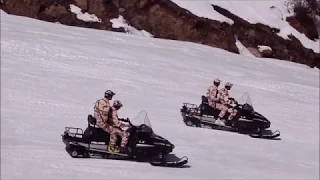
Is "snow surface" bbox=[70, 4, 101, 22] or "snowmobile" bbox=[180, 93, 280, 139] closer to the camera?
"snowmobile" bbox=[180, 93, 280, 139]

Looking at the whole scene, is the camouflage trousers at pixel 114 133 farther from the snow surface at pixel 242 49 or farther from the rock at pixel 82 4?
the rock at pixel 82 4

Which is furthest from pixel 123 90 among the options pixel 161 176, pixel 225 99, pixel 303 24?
pixel 303 24

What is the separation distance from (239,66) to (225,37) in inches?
Result: 209

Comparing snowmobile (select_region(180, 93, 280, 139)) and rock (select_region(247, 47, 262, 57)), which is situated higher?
rock (select_region(247, 47, 262, 57))

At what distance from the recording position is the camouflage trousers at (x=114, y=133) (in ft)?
37.2

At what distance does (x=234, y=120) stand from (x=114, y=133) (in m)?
4.65

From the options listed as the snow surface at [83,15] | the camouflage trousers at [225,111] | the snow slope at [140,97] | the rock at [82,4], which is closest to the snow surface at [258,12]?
the snow slope at [140,97]

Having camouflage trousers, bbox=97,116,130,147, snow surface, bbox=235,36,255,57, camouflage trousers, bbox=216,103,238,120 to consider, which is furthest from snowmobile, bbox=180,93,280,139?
snow surface, bbox=235,36,255,57

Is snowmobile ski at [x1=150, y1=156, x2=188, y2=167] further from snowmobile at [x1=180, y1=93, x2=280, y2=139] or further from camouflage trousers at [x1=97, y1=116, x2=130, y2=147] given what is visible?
snowmobile at [x1=180, y1=93, x2=280, y2=139]

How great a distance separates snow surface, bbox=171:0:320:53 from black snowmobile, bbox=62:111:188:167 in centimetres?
1911

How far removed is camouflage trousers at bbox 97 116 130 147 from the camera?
11.3m

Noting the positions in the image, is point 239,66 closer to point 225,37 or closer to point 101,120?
point 225,37

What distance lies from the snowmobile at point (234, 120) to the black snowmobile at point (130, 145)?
324cm

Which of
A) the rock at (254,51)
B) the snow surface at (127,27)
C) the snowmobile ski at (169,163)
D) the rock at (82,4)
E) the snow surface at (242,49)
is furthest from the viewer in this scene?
the rock at (82,4)
